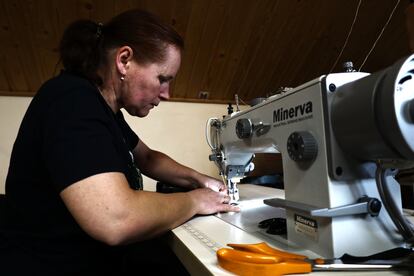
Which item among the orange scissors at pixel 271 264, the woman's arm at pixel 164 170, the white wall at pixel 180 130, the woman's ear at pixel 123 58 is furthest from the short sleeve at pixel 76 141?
the white wall at pixel 180 130

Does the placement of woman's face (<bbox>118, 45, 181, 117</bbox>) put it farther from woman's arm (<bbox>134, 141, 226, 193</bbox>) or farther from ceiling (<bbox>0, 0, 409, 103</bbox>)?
ceiling (<bbox>0, 0, 409, 103</bbox>)

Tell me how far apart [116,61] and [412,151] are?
0.78m

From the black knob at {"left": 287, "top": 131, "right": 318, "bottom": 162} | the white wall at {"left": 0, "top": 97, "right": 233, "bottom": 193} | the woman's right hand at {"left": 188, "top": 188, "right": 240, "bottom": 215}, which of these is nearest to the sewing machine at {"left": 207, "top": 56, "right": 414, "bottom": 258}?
the black knob at {"left": 287, "top": 131, "right": 318, "bottom": 162}

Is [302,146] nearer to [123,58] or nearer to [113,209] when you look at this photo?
[113,209]

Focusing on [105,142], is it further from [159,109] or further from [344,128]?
[159,109]

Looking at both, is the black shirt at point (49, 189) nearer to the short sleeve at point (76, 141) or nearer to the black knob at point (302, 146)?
the short sleeve at point (76, 141)

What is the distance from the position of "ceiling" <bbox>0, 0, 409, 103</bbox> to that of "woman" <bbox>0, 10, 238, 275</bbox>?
1.19 metres

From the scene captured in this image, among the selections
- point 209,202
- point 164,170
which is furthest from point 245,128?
point 164,170

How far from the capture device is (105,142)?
67cm

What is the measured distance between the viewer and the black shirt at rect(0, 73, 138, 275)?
2.21 ft

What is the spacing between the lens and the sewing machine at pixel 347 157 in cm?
44

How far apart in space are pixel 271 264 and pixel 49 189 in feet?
1.92

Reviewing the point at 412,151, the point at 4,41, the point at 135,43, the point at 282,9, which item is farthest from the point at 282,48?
the point at 412,151

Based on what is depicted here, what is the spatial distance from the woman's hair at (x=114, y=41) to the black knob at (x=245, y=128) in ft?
1.01
